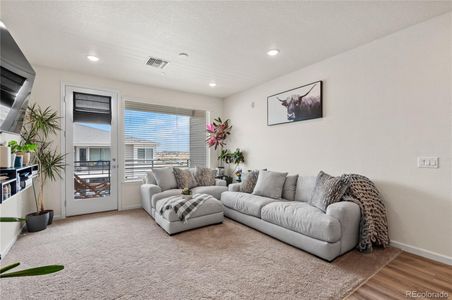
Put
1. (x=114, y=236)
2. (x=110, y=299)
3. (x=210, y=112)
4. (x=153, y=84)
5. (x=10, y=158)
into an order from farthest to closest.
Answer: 1. (x=210, y=112)
2. (x=153, y=84)
3. (x=114, y=236)
4. (x=10, y=158)
5. (x=110, y=299)

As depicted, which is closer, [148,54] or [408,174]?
[408,174]

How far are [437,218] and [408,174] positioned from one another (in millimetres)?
526

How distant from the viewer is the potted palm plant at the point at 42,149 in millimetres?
3449

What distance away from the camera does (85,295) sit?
73.0 inches

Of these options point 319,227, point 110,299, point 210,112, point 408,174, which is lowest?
point 110,299

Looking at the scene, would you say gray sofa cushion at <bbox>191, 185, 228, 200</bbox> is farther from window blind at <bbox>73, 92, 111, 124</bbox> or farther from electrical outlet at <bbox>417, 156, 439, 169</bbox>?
electrical outlet at <bbox>417, 156, 439, 169</bbox>

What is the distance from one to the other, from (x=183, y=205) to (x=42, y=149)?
2590 mm

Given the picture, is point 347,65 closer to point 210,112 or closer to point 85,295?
point 210,112

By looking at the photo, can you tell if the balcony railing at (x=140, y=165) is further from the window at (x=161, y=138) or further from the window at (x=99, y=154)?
the window at (x=99, y=154)

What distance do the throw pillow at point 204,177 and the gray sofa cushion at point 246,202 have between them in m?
0.76

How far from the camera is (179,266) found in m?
2.29

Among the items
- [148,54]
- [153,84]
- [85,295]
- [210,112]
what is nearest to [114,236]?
[85,295]

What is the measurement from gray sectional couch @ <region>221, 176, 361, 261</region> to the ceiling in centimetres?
202

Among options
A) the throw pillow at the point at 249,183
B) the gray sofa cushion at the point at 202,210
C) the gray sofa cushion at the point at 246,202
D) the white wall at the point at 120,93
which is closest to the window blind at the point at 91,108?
the white wall at the point at 120,93
